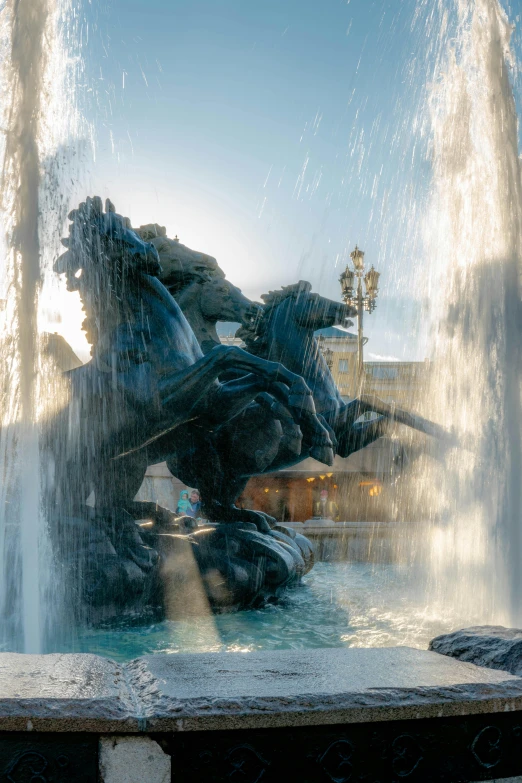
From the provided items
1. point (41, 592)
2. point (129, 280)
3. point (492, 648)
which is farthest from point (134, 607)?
point (492, 648)

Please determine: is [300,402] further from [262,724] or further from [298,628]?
[262,724]

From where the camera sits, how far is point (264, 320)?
7.76 metres

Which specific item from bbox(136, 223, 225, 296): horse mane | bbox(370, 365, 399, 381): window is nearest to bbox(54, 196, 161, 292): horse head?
bbox(136, 223, 225, 296): horse mane

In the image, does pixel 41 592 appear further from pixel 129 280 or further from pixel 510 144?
pixel 510 144

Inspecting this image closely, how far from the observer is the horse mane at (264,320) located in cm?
772

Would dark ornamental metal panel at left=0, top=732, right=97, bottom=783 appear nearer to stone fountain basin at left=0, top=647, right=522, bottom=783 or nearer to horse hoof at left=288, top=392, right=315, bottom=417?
stone fountain basin at left=0, top=647, right=522, bottom=783

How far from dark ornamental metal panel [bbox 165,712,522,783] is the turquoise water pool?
2.52 meters

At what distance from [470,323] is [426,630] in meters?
2.77

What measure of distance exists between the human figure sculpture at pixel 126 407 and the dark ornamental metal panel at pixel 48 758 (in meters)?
3.52

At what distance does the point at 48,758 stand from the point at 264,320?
6.16 metres

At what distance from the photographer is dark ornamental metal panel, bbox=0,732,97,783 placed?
1.81 metres

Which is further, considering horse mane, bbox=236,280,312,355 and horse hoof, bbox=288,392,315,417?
horse mane, bbox=236,280,312,355

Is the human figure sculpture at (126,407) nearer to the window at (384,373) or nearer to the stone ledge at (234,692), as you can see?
the stone ledge at (234,692)

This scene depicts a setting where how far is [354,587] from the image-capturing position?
7.19m
